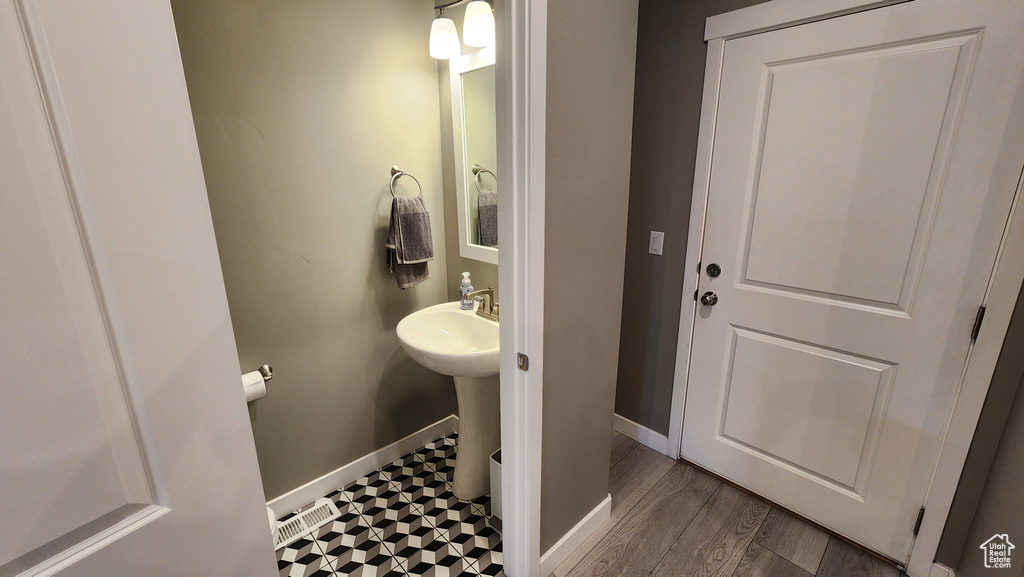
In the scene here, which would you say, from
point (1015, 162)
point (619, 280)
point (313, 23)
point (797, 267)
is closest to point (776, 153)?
point (797, 267)

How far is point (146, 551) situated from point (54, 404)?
0.67 ft

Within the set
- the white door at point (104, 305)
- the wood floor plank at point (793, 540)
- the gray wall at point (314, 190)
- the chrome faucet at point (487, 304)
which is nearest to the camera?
the white door at point (104, 305)

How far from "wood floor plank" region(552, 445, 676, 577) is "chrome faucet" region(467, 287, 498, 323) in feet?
3.12

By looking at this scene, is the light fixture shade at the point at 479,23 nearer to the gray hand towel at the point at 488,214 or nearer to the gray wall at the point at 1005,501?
the gray hand towel at the point at 488,214

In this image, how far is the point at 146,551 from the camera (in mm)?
485

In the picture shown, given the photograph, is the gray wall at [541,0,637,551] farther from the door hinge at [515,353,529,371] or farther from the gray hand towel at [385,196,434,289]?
the gray hand towel at [385,196,434,289]

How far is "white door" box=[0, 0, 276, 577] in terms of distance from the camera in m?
0.38

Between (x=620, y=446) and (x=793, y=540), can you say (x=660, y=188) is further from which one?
(x=793, y=540)

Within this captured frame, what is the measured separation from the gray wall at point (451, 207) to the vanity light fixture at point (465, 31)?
7 centimetres

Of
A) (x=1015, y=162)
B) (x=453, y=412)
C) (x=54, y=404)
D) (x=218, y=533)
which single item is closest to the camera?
(x=54, y=404)

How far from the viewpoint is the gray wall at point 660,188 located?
1.71m

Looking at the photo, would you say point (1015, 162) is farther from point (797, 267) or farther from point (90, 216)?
point (90, 216)

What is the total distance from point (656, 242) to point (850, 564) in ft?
4.56

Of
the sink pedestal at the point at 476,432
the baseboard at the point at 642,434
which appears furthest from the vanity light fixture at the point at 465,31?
the baseboard at the point at 642,434
